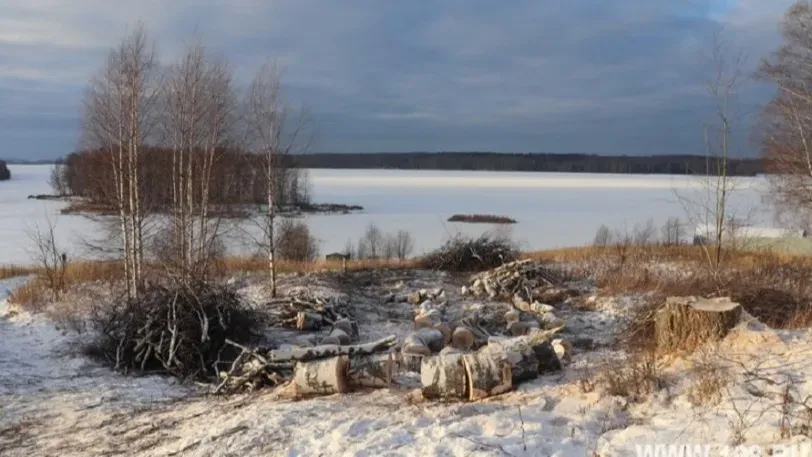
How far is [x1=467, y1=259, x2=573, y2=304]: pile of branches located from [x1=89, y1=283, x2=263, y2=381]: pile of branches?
5.96m

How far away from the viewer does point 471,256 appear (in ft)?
57.9

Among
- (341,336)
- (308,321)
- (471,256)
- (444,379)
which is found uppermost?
(444,379)

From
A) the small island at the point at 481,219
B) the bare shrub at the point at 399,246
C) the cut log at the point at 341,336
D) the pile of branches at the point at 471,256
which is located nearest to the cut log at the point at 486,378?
the cut log at the point at 341,336

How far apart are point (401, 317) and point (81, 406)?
244 inches

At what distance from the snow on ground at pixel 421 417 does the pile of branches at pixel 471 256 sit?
9736 millimetres

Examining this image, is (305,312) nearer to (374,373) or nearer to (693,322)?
(374,373)

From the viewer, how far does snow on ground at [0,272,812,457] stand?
4324 millimetres

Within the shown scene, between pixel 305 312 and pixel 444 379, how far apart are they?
17.4ft

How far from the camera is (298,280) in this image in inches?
567

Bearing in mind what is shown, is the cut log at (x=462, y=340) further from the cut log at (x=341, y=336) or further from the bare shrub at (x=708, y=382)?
the bare shrub at (x=708, y=382)

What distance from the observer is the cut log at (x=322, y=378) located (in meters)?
6.34

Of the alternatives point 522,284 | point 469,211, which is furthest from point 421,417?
point 469,211

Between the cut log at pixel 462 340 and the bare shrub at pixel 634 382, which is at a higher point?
the bare shrub at pixel 634 382

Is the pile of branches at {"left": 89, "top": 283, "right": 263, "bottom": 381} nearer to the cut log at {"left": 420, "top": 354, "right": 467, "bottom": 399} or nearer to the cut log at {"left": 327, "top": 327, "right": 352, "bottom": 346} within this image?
the cut log at {"left": 327, "top": 327, "right": 352, "bottom": 346}
